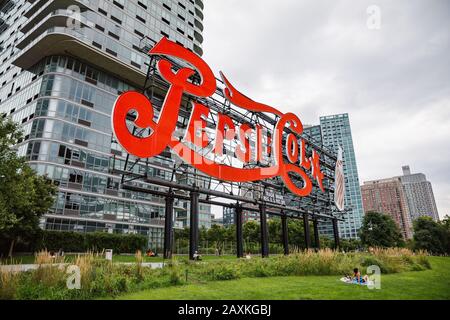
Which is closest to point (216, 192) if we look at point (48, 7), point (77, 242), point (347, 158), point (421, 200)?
point (77, 242)

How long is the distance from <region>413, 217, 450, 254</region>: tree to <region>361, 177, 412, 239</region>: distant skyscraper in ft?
308

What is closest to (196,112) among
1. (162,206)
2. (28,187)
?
(28,187)

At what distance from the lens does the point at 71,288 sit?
29.7ft

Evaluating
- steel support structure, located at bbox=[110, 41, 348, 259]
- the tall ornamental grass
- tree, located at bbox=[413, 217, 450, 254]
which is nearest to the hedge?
steel support structure, located at bbox=[110, 41, 348, 259]

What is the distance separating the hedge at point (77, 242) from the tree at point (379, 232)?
38.0 m

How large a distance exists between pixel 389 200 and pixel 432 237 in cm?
10393

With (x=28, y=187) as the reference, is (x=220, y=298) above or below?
below

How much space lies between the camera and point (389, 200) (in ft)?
471

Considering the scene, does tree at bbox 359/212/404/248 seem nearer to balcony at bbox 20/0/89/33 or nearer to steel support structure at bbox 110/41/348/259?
steel support structure at bbox 110/41/348/259


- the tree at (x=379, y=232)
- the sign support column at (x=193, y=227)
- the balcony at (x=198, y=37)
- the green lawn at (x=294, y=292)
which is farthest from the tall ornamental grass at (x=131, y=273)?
the balcony at (x=198, y=37)

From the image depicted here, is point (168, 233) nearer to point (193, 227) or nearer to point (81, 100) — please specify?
point (193, 227)

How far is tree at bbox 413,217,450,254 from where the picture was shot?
165 ft

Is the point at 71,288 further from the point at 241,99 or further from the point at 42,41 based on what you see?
the point at 42,41

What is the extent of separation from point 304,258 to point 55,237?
29561mm
